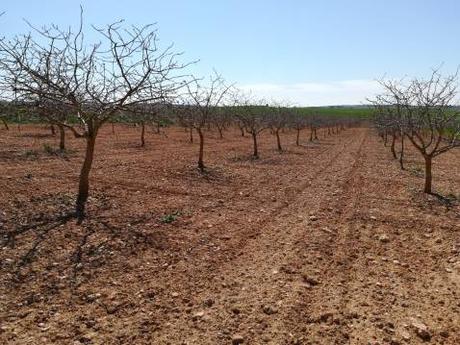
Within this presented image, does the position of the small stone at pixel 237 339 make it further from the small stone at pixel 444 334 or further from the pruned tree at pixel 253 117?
the pruned tree at pixel 253 117

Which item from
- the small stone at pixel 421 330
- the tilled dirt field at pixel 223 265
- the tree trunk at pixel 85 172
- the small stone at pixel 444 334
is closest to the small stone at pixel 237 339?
the tilled dirt field at pixel 223 265

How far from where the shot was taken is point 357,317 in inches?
189

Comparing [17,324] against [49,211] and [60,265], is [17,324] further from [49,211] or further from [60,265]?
[49,211]

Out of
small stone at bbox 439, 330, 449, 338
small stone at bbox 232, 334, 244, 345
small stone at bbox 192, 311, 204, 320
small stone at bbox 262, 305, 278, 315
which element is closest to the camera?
small stone at bbox 232, 334, 244, 345

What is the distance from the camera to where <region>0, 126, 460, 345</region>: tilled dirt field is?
178 inches

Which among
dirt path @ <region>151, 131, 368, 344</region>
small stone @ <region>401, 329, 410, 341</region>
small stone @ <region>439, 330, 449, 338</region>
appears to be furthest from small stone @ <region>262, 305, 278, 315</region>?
small stone @ <region>439, 330, 449, 338</region>

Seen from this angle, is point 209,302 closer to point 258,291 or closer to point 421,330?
point 258,291

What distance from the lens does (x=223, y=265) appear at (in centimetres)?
626

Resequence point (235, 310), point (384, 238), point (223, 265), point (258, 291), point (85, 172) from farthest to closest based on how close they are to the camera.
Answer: point (85, 172), point (384, 238), point (223, 265), point (258, 291), point (235, 310)

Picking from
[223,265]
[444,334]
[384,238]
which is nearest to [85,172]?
[223,265]

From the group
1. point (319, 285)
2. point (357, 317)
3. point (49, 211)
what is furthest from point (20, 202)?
point (357, 317)

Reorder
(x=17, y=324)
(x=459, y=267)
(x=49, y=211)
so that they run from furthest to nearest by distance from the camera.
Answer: (x=49, y=211) < (x=459, y=267) < (x=17, y=324)

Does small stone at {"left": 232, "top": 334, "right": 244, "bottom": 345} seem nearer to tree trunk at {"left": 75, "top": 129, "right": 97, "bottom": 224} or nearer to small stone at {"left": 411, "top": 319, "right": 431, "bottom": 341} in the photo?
small stone at {"left": 411, "top": 319, "right": 431, "bottom": 341}

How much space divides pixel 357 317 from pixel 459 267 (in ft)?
8.46
